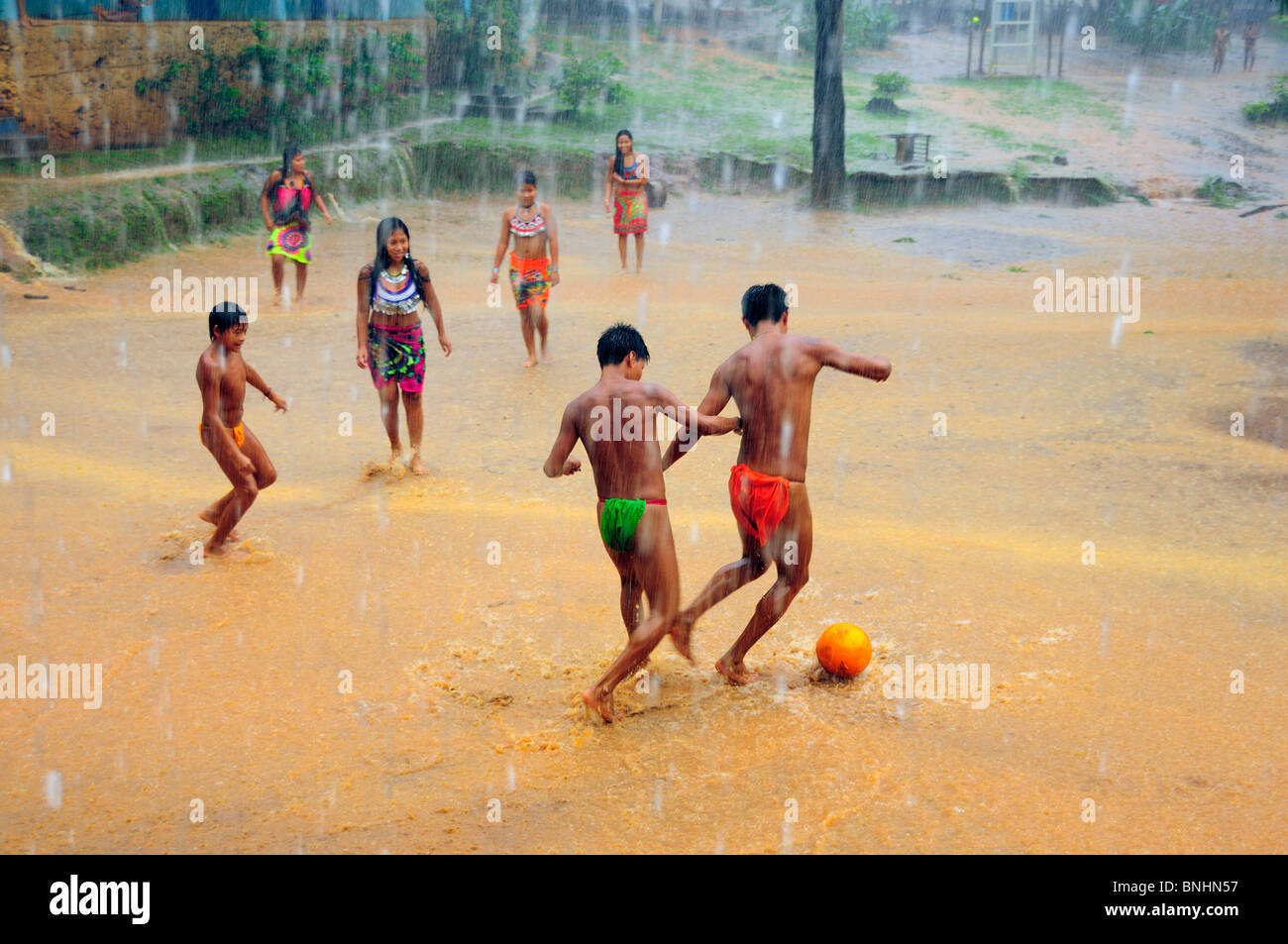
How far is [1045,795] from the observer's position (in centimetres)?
437

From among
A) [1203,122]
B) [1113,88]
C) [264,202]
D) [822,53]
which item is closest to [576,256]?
[264,202]

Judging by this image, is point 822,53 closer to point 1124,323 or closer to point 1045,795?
point 1124,323

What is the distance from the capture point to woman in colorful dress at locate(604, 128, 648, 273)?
15.6 meters

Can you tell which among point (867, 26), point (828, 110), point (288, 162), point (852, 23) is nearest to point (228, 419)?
point (288, 162)

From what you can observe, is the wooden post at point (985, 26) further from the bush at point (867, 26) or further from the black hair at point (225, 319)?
the black hair at point (225, 319)

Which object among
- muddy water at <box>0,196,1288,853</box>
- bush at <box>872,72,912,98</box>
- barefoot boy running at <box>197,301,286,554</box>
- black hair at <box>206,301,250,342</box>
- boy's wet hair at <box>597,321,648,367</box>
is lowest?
muddy water at <box>0,196,1288,853</box>

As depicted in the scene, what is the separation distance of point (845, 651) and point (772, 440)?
1048 millimetres

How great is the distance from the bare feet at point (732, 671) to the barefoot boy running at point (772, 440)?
0.15 meters

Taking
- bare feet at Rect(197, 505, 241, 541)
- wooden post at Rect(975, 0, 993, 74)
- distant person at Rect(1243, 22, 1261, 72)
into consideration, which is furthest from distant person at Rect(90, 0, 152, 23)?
distant person at Rect(1243, 22, 1261, 72)

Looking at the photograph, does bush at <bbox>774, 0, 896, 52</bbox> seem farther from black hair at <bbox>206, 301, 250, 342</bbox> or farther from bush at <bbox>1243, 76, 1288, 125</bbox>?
black hair at <bbox>206, 301, 250, 342</bbox>

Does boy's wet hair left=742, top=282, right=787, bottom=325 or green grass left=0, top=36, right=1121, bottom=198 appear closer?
boy's wet hair left=742, top=282, right=787, bottom=325

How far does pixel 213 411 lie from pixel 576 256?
11.6 meters

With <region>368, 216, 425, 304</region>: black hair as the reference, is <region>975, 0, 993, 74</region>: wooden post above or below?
above

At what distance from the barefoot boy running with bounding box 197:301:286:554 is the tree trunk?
58.4ft
